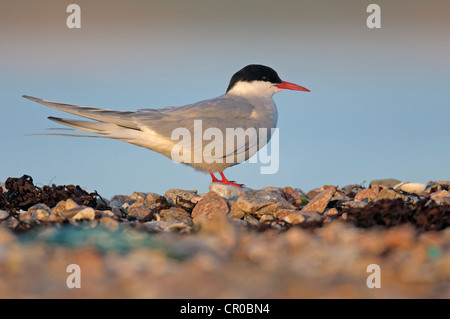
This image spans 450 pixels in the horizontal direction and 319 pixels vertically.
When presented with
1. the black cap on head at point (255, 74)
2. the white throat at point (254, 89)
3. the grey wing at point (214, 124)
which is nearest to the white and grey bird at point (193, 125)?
the grey wing at point (214, 124)

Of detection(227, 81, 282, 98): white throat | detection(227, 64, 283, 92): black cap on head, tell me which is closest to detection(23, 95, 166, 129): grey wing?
detection(227, 81, 282, 98): white throat

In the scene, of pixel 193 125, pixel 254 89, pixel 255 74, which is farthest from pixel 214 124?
pixel 255 74

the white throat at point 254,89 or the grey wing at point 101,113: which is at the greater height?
the white throat at point 254,89

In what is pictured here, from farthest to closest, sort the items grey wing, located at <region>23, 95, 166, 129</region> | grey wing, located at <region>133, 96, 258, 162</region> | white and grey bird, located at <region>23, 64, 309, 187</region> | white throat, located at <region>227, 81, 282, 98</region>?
white throat, located at <region>227, 81, 282, 98</region>, grey wing, located at <region>133, 96, 258, 162</region>, white and grey bird, located at <region>23, 64, 309, 187</region>, grey wing, located at <region>23, 95, 166, 129</region>

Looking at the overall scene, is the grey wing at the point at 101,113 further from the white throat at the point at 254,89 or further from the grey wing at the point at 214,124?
the white throat at the point at 254,89

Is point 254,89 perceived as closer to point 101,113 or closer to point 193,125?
point 193,125

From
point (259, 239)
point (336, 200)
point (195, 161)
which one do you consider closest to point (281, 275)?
point (259, 239)

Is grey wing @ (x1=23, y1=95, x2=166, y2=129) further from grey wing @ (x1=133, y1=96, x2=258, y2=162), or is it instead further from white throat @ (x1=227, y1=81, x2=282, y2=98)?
white throat @ (x1=227, y1=81, x2=282, y2=98)
